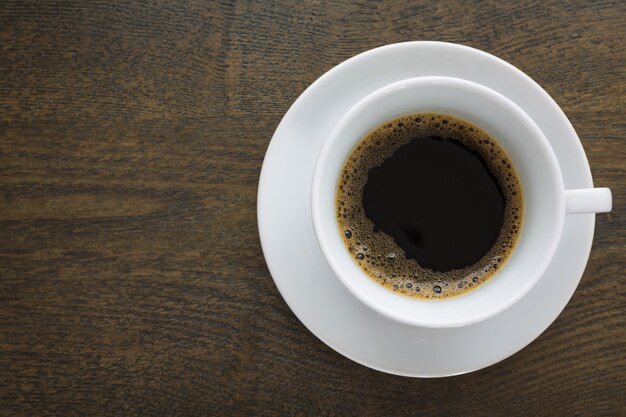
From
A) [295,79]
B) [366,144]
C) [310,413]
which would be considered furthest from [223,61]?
[310,413]

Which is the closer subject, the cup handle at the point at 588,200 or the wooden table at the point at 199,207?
the cup handle at the point at 588,200

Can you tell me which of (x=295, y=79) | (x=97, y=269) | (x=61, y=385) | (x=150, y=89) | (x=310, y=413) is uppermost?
(x=295, y=79)

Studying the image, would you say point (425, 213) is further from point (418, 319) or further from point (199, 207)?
point (199, 207)

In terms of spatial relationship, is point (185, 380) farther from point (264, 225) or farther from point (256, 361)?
point (264, 225)

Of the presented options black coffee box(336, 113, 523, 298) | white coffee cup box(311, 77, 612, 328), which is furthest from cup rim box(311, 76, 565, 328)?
black coffee box(336, 113, 523, 298)

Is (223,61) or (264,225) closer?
(264,225)

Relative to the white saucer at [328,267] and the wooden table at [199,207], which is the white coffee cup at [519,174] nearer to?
the white saucer at [328,267]

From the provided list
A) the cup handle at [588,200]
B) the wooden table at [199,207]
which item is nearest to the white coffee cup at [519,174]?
the cup handle at [588,200]
